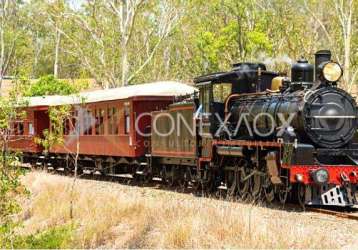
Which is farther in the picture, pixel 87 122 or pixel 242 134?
pixel 87 122

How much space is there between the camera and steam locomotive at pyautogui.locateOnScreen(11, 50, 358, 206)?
14.0 m

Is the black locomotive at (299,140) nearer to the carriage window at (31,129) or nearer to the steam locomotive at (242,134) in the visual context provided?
A: the steam locomotive at (242,134)

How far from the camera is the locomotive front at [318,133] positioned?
45.2ft

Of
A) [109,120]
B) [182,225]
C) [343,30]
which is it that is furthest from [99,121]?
[343,30]

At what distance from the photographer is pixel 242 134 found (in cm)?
1664

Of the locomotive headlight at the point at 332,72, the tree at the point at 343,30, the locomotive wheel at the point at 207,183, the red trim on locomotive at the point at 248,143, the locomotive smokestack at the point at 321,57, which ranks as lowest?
the locomotive wheel at the point at 207,183

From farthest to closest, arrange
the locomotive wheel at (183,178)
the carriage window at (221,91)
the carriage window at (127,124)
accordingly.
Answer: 1. the carriage window at (127,124)
2. the locomotive wheel at (183,178)
3. the carriage window at (221,91)

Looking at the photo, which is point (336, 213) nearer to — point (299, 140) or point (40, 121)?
point (299, 140)

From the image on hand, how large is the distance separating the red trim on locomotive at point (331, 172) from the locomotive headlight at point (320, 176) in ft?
0.30

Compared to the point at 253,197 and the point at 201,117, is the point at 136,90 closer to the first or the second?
the point at 201,117

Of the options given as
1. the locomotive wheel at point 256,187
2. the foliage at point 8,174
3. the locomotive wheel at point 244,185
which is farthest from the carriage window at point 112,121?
the foliage at point 8,174

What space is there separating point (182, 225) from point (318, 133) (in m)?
4.85

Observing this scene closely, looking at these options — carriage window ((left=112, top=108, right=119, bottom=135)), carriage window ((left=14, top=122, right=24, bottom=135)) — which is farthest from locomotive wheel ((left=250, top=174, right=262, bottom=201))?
carriage window ((left=14, top=122, right=24, bottom=135))

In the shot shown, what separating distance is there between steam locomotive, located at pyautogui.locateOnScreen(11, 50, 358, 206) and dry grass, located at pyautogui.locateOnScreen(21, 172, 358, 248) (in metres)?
1.17
